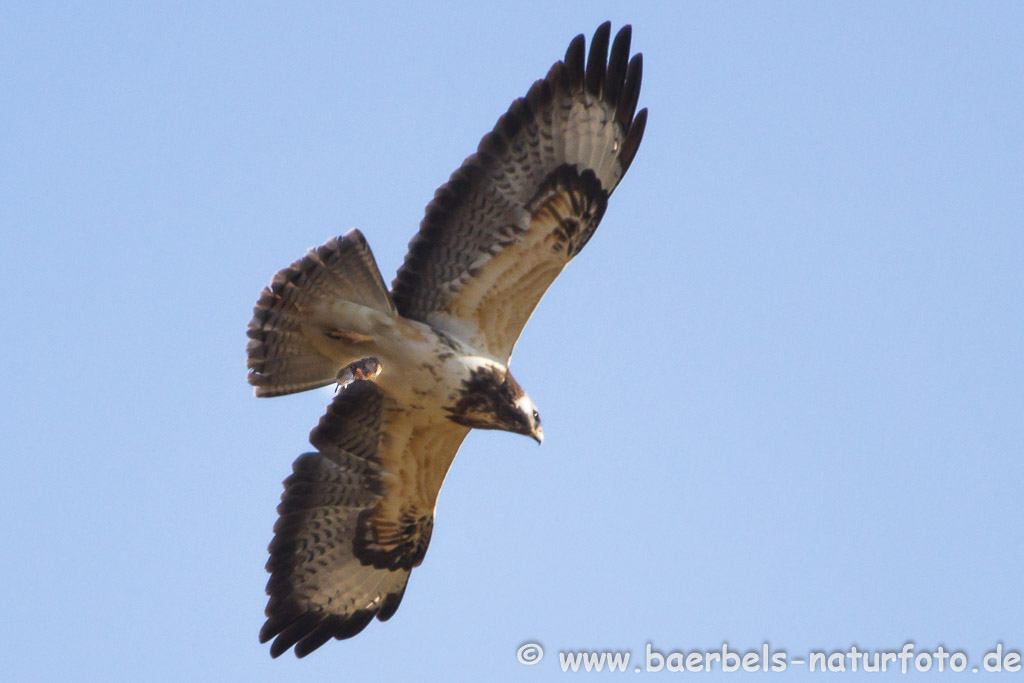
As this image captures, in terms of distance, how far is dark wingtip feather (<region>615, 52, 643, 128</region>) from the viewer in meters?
7.38

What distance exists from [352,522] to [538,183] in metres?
2.48

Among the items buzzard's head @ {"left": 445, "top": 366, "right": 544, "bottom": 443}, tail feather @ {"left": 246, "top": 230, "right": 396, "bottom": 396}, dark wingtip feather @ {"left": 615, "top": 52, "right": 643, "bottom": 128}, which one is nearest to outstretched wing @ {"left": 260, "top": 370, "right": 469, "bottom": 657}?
buzzard's head @ {"left": 445, "top": 366, "right": 544, "bottom": 443}

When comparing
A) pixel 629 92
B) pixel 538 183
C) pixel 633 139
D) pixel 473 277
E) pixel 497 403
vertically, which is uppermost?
pixel 629 92

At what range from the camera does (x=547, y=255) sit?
7.41 metres

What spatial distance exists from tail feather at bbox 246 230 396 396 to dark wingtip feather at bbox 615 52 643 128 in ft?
5.46

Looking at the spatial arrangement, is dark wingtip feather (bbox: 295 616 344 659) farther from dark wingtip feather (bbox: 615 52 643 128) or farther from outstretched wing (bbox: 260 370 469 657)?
dark wingtip feather (bbox: 615 52 643 128)

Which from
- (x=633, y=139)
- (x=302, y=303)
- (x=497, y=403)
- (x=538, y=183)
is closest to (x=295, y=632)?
(x=497, y=403)

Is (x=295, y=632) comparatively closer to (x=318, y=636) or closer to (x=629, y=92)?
(x=318, y=636)

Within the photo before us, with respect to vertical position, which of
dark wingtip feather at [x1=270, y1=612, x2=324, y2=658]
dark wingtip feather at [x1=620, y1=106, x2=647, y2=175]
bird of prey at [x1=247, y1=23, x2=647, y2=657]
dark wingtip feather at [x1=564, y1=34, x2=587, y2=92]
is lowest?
dark wingtip feather at [x1=270, y1=612, x2=324, y2=658]

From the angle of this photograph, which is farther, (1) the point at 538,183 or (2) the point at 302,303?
(1) the point at 538,183

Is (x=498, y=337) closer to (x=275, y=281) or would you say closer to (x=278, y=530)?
(x=275, y=281)

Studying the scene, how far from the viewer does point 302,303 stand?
7.18m

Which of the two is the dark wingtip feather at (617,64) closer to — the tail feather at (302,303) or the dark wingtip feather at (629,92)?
the dark wingtip feather at (629,92)

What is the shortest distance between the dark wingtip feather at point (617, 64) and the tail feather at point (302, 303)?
1671mm
